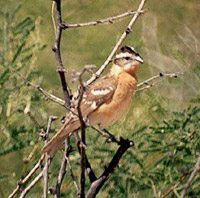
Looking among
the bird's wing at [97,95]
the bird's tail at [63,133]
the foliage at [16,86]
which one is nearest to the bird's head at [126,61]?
the bird's wing at [97,95]

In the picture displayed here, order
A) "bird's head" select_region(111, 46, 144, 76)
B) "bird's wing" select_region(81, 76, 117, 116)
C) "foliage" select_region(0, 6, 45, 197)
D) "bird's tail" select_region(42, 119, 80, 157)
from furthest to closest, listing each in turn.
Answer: "foliage" select_region(0, 6, 45, 197), "bird's head" select_region(111, 46, 144, 76), "bird's wing" select_region(81, 76, 117, 116), "bird's tail" select_region(42, 119, 80, 157)

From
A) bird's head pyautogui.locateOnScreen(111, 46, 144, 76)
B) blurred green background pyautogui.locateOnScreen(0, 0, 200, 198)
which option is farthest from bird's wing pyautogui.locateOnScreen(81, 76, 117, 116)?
blurred green background pyautogui.locateOnScreen(0, 0, 200, 198)

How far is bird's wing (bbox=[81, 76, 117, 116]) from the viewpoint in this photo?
11.9ft

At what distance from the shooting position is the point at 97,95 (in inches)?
145

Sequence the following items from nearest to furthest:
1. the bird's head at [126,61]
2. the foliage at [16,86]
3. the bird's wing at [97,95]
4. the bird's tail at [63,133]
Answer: the bird's tail at [63,133] < the bird's wing at [97,95] < the bird's head at [126,61] < the foliage at [16,86]

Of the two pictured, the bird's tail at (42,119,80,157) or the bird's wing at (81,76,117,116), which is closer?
the bird's tail at (42,119,80,157)

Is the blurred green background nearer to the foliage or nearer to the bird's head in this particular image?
the foliage

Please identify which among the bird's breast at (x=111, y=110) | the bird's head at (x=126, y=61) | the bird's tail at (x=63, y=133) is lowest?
the bird's tail at (x=63, y=133)

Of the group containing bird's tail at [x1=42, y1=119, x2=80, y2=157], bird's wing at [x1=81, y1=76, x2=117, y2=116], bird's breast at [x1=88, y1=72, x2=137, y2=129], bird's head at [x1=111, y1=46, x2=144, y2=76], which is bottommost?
bird's tail at [x1=42, y1=119, x2=80, y2=157]

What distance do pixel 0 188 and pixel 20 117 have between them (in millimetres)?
458

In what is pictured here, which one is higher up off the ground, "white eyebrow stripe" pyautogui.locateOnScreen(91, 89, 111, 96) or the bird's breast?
"white eyebrow stripe" pyautogui.locateOnScreen(91, 89, 111, 96)

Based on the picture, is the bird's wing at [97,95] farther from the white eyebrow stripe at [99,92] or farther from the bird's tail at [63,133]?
the bird's tail at [63,133]

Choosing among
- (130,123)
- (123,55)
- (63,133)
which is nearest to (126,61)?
(123,55)

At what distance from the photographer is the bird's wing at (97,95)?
11.9 ft
